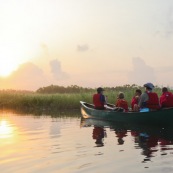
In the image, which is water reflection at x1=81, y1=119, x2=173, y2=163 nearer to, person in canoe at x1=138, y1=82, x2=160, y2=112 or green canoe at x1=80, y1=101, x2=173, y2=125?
green canoe at x1=80, y1=101, x2=173, y2=125

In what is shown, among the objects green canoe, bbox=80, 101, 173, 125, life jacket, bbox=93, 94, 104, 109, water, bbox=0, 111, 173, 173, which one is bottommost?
water, bbox=0, 111, 173, 173

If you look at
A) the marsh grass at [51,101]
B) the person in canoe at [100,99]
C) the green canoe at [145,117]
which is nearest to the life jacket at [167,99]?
the green canoe at [145,117]

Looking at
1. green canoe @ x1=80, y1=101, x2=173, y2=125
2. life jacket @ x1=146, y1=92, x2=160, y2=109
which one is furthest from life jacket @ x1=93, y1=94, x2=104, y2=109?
life jacket @ x1=146, y1=92, x2=160, y2=109

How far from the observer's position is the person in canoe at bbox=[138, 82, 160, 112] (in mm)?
16084

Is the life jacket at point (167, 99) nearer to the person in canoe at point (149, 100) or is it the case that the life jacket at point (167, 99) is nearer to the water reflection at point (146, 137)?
the person in canoe at point (149, 100)

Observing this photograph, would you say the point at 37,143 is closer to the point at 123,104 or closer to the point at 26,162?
the point at 26,162

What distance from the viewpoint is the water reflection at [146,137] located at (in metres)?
10.5

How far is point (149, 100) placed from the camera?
1627 centimetres

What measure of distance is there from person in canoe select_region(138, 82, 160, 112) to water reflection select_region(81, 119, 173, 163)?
911 millimetres

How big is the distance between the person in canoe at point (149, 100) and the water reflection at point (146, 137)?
0.91 meters

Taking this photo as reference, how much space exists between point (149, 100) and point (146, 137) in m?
2.90

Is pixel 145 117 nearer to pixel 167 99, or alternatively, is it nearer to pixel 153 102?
pixel 153 102

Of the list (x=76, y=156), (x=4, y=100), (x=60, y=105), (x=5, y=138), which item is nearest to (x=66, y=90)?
(x=4, y=100)

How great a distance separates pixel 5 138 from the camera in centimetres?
1452
